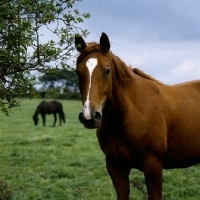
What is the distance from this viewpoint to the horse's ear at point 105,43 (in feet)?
14.1

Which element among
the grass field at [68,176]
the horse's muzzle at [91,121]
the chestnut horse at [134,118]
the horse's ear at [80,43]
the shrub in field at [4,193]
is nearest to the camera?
the horse's muzzle at [91,121]

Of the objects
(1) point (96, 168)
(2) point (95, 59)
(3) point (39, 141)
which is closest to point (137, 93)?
(2) point (95, 59)

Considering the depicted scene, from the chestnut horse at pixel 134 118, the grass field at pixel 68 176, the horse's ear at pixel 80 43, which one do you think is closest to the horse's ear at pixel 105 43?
the chestnut horse at pixel 134 118

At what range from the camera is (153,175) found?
4.57 metres

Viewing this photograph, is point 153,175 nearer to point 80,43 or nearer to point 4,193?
point 80,43

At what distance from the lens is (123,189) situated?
4930 mm

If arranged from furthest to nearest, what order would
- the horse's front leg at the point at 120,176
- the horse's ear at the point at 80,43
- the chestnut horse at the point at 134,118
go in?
the horse's front leg at the point at 120,176, the horse's ear at the point at 80,43, the chestnut horse at the point at 134,118

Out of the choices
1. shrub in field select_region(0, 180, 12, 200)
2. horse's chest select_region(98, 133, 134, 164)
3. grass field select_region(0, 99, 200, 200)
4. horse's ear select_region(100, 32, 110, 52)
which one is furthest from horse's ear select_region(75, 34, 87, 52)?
shrub in field select_region(0, 180, 12, 200)

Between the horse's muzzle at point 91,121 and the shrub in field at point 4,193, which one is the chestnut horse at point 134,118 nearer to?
the horse's muzzle at point 91,121

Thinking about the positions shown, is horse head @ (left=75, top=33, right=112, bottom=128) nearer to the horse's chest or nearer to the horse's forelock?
the horse's forelock

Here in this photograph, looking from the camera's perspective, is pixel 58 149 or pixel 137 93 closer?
pixel 137 93

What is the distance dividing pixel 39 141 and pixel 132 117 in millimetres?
11649

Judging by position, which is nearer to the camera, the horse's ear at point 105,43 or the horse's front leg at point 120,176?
the horse's ear at point 105,43

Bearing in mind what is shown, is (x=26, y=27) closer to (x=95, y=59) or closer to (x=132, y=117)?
(x=95, y=59)
